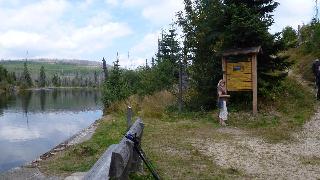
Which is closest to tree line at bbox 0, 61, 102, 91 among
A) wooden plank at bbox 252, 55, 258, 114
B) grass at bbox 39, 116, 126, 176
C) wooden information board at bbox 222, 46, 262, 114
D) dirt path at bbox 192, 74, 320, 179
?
wooden information board at bbox 222, 46, 262, 114

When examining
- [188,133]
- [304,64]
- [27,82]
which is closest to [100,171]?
[188,133]

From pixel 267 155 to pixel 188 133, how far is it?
4.03 m

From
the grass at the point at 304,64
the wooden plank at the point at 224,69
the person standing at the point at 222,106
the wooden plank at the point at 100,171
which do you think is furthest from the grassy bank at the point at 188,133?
the grass at the point at 304,64

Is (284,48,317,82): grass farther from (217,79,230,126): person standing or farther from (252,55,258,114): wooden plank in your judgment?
(217,79,230,126): person standing

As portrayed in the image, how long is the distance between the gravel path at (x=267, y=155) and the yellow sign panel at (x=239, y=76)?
134 inches

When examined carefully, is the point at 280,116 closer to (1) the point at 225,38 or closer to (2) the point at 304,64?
(1) the point at 225,38

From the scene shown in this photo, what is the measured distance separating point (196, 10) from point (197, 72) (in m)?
3.28

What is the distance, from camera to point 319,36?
28.9 meters

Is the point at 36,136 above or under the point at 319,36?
under

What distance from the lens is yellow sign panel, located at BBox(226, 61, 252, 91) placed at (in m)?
18.3

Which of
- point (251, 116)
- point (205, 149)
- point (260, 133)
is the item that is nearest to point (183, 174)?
point (205, 149)

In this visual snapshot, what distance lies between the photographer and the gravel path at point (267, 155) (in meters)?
9.93

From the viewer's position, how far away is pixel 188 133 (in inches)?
604

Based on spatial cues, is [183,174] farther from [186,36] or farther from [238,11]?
[186,36]
